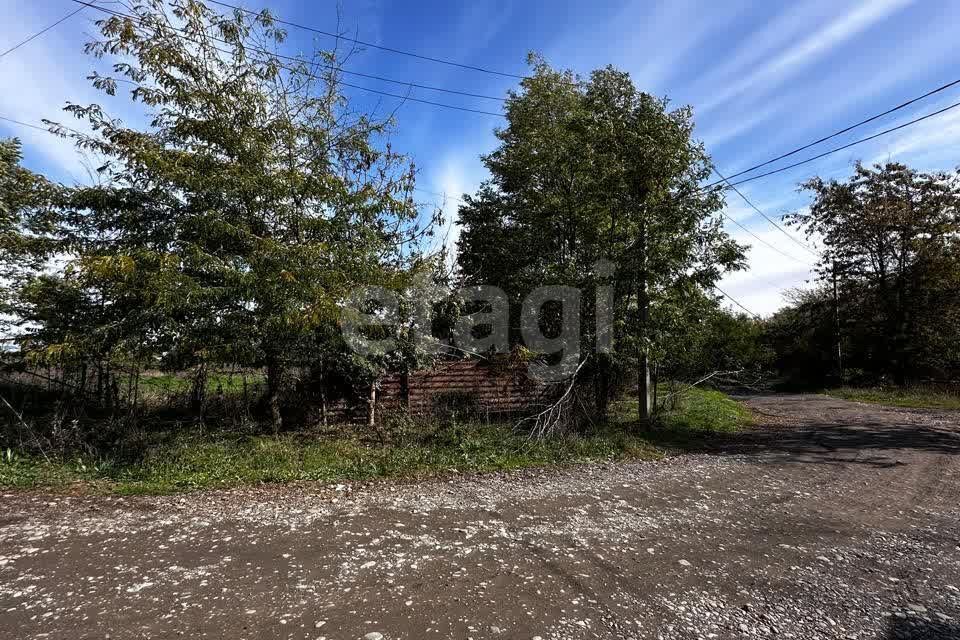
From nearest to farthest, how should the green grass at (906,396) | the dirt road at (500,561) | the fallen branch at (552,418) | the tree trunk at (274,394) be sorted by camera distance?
the dirt road at (500,561) → the tree trunk at (274,394) → the fallen branch at (552,418) → the green grass at (906,396)

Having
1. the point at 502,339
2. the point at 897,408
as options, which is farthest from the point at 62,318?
the point at 897,408

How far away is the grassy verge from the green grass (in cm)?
1055

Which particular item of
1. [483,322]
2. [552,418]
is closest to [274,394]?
[483,322]

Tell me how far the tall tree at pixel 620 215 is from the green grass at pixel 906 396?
10.4 m

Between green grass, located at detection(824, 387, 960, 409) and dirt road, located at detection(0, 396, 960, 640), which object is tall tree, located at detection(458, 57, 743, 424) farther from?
green grass, located at detection(824, 387, 960, 409)

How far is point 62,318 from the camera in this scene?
644cm

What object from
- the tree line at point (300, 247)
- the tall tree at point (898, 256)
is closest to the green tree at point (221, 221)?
the tree line at point (300, 247)

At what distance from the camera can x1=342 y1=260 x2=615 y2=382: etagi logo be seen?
290 inches

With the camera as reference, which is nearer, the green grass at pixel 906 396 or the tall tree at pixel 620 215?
the tall tree at pixel 620 215

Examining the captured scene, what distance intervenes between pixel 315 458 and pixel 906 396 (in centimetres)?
1861

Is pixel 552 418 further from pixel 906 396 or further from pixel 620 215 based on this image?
pixel 906 396

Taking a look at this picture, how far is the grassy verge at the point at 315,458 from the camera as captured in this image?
5406mm

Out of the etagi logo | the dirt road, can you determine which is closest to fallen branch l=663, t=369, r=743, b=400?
the etagi logo

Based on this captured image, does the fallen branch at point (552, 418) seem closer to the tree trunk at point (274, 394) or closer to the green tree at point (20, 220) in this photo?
the tree trunk at point (274, 394)
